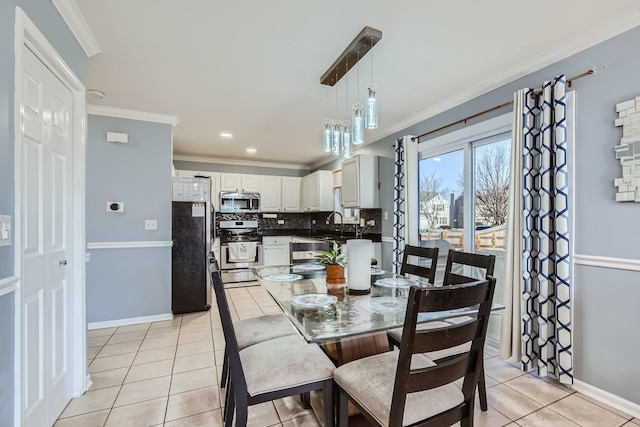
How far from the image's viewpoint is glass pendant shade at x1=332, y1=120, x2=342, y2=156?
2279 mm

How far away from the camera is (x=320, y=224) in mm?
6430

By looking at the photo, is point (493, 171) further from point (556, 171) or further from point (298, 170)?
point (298, 170)

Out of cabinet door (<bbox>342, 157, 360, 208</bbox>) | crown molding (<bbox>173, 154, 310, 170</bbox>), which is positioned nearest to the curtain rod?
cabinet door (<bbox>342, 157, 360, 208</bbox>)

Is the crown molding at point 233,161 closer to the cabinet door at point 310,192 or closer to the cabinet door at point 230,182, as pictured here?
the cabinet door at point 230,182

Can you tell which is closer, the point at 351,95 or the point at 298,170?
the point at 351,95

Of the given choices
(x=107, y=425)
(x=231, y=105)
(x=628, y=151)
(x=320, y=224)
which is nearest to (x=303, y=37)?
(x=231, y=105)

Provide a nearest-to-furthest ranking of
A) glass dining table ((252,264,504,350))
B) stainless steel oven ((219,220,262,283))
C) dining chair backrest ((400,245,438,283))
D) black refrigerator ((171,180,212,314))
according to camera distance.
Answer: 1. glass dining table ((252,264,504,350))
2. dining chair backrest ((400,245,438,283))
3. black refrigerator ((171,180,212,314))
4. stainless steel oven ((219,220,262,283))

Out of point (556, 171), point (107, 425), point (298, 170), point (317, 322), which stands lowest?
point (107, 425)

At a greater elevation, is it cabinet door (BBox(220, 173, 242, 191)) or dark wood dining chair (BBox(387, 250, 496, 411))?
cabinet door (BBox(220, 173, 242, 191))

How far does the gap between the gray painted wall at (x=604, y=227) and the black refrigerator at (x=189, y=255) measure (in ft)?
11.8

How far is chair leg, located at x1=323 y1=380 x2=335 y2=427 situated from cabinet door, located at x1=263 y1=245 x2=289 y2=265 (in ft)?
14.1

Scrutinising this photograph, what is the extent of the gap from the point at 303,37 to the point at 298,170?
4.70m

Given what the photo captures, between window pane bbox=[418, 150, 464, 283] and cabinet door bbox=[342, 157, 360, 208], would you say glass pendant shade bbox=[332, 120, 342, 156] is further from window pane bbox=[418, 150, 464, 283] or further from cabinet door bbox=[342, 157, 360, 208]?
cabinet door bbox=[342, 157, 360, 208]

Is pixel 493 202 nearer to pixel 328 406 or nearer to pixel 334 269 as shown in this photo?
pixel 334 269
